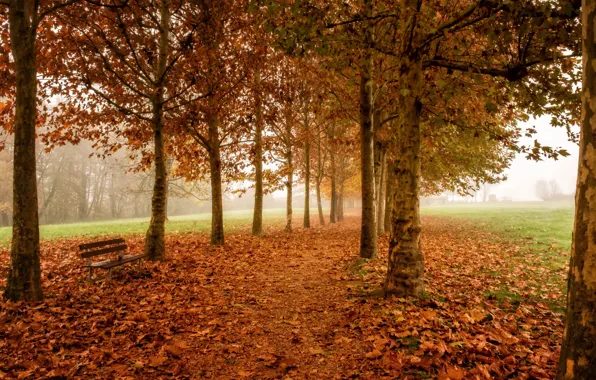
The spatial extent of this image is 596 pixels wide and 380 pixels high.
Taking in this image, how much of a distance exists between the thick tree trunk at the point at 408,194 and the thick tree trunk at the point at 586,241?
339cm

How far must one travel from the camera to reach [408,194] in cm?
604

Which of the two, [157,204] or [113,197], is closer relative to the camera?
[157,204]

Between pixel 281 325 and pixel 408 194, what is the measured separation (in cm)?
328

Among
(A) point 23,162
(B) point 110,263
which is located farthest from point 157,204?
(A) point 23,162

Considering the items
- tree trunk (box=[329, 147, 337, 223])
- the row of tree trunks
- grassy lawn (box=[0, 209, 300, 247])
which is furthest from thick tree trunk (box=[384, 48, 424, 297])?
tree trunk (box=[329, 147, 337, 223])

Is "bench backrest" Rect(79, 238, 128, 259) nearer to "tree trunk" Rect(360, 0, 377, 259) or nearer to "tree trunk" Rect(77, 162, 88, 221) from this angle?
"tree trunk" Rect(360, 0, 377, 259)

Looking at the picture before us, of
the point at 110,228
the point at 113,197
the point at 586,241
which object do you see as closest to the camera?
the point at 586,241

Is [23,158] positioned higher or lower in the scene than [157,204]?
higher

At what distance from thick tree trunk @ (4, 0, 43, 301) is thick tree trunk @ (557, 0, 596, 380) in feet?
26.0

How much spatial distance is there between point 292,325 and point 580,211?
4288 mm

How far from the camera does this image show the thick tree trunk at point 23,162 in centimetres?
585

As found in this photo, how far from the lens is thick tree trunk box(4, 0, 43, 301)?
585 cm

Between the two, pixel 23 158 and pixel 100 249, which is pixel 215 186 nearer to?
pixel 100 249

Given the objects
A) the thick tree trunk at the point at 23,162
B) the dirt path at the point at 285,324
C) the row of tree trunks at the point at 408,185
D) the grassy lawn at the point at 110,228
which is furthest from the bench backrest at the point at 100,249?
the grassy lawn at the point at 110,228
